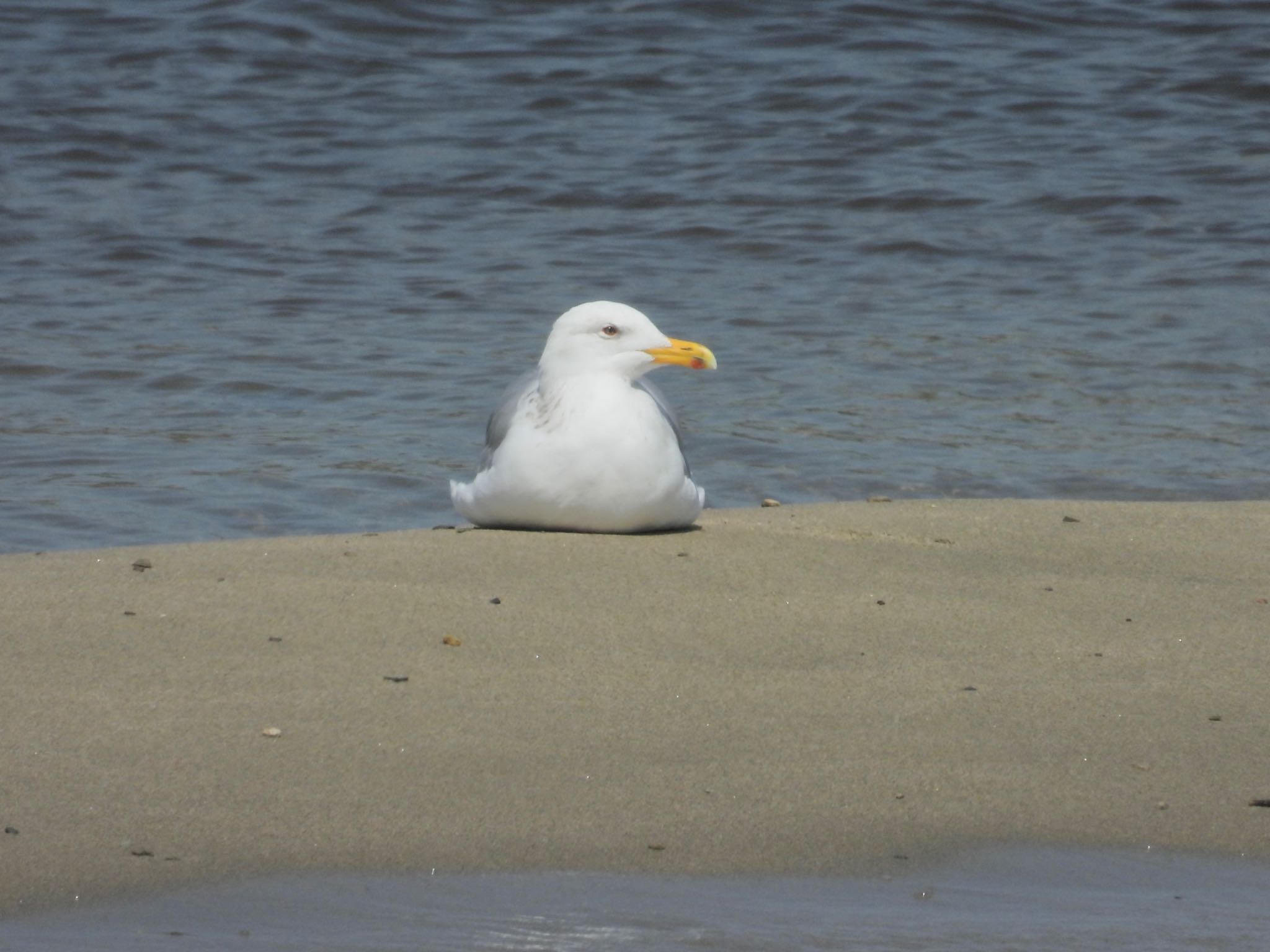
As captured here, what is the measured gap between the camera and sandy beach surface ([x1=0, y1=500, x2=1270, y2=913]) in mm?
2914

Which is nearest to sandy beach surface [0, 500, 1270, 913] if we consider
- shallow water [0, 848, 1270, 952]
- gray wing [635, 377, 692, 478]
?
shallow water [0, 848, 1270, 952]

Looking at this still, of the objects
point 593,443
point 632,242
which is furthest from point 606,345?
point 632,242

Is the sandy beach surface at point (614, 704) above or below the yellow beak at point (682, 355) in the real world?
below

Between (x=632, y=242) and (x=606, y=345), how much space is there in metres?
5.29

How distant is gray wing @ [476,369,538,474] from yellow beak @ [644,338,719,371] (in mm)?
347

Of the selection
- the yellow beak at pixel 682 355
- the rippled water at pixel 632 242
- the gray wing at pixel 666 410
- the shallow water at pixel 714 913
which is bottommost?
the rippled water at pixel 632 242

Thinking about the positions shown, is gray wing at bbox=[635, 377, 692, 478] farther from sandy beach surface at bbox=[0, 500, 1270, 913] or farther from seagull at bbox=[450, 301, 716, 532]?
sandy beach surface at bbox=[0, 500, 1270, 913]

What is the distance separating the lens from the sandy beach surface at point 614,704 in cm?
291

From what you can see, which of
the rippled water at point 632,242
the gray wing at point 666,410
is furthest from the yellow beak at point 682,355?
the rippled water at point 632,242

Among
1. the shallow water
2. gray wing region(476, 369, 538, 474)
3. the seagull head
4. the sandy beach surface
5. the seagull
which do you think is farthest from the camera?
gray wing region(476, 369, 538, 474)

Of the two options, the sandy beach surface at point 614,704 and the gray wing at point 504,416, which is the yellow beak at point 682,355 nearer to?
the gray wing at point 504,416

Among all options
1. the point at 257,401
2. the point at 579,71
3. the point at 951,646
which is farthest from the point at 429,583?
the point at 579,71

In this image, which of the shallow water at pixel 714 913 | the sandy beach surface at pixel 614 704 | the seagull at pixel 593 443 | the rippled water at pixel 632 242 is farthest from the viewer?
the rippled water at pixel 632 242

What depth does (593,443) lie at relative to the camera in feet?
16.0
